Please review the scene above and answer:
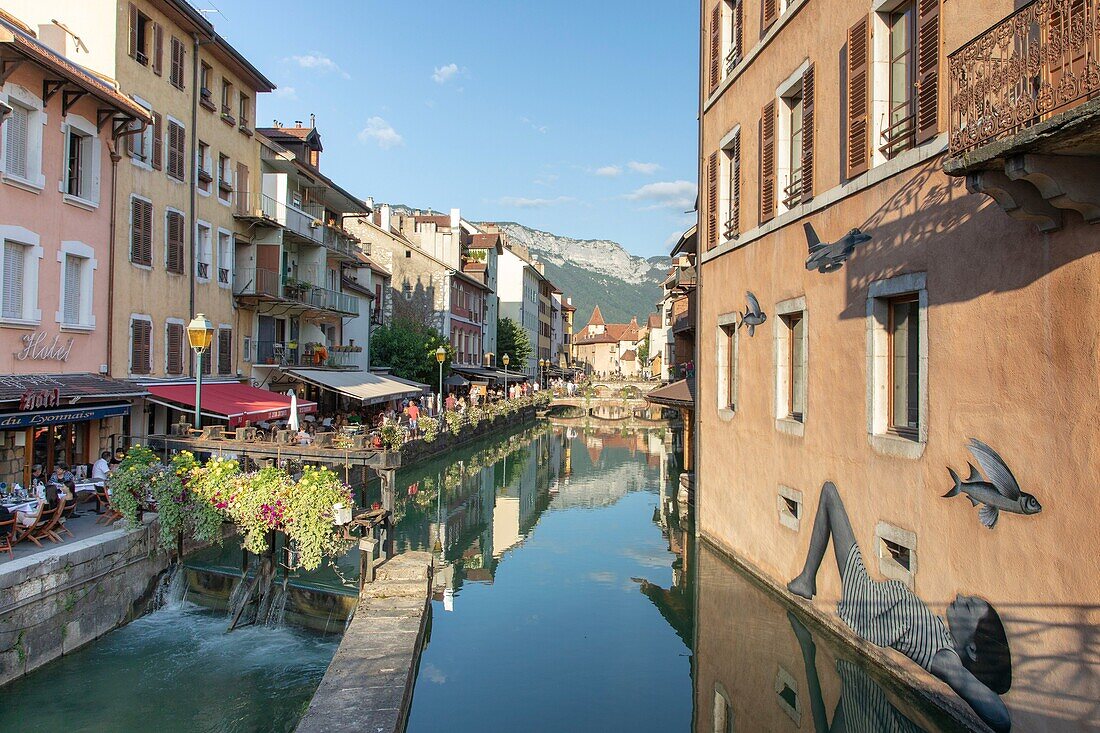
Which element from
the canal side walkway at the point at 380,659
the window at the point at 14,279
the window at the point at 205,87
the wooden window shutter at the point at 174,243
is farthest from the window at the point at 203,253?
the canal side walkway at the point at 380,659

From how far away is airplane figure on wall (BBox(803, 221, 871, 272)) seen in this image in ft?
33.6

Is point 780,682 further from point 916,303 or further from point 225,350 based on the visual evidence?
point 225,350

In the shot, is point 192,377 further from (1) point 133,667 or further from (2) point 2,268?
(1) point 133,667

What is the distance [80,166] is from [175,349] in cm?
576

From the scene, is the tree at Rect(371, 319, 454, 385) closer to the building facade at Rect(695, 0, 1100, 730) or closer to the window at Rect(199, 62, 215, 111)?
the window at Rect(199, 62, 215, 111)

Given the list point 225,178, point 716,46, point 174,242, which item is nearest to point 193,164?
point 225,178

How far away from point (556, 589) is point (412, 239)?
4412cm

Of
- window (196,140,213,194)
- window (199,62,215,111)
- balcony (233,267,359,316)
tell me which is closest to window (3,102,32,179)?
window (196,140,213,194)

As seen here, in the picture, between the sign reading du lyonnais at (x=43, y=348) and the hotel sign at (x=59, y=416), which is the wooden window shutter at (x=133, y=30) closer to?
the sign reading du lyonnais at (x=43, y=348)

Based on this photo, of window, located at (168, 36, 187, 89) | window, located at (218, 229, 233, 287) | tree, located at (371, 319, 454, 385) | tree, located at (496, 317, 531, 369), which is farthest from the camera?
tree, located at (496, 317, 531, 369)

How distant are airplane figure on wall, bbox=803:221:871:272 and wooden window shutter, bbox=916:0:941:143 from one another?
Answer: 1.49 metres

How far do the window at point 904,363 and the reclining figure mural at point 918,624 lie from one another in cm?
169

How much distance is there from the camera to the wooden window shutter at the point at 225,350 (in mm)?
25167

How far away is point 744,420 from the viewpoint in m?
14.9
